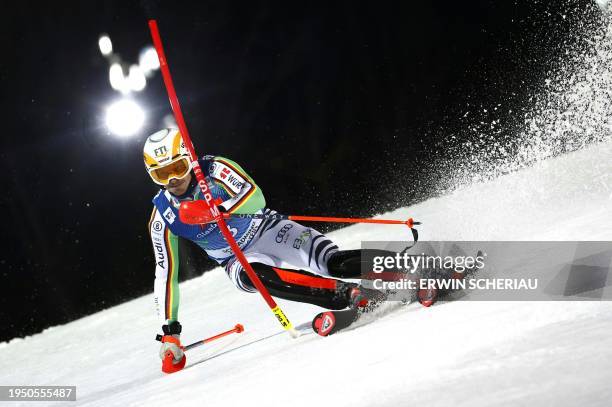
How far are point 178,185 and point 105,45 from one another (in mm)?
3759

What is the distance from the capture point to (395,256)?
142 inches

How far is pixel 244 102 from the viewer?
724cm

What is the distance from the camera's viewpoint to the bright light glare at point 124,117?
280 inches

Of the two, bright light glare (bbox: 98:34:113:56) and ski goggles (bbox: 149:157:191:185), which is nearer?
ski goggles (bbox: 149:157:191:185)

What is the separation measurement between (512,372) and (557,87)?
241 inches

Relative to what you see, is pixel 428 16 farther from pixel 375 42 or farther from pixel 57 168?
pixel 57 168

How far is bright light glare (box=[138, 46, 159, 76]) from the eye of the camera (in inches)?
282

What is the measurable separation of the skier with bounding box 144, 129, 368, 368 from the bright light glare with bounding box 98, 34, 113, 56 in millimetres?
3529

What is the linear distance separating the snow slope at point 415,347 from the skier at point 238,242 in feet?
0.88

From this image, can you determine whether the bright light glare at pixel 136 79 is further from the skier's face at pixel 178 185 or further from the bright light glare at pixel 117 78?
the skier's face at pixel 178 185

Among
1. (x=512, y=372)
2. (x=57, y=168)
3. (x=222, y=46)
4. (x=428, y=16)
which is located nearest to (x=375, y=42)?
(x=428, y=16)

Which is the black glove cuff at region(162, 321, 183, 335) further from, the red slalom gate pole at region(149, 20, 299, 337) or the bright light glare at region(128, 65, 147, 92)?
the bright light glare at region(128, 65, 147, 92)

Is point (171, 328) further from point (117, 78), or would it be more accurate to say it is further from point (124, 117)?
point (117, 78)

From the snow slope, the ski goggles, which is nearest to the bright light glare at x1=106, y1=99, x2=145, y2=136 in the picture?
the snow slope
